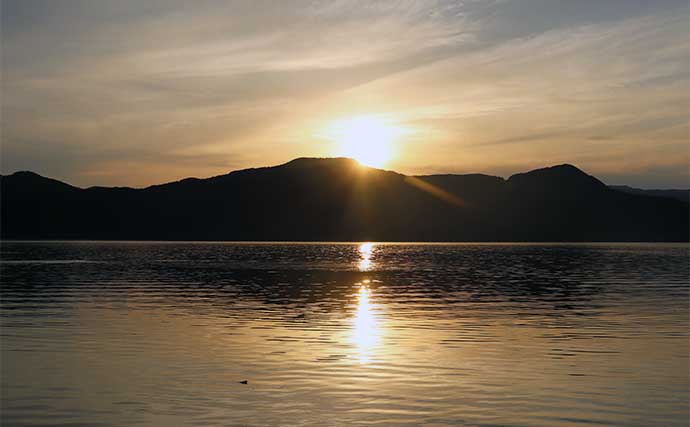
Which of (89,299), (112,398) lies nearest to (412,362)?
(112,398)

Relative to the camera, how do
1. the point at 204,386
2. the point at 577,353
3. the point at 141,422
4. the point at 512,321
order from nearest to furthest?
1. the point at 141,422
2. the point at 204,386
3. the point at 577,353
4. the point at 512,321

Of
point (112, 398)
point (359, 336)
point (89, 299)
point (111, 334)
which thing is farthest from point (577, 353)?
point (89, 299)

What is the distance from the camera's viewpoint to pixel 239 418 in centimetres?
2044

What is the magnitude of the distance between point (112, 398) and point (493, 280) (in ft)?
206

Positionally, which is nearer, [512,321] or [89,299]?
[512,321]

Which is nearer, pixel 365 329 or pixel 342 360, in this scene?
pixel 342 360

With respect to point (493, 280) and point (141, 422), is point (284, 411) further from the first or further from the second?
point (493, 280)

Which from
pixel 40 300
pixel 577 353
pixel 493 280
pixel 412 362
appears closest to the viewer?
pixel 412 362

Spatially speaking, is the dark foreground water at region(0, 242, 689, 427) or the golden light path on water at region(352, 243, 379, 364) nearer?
the dark foreground water at region(0, 242, 689, 427)

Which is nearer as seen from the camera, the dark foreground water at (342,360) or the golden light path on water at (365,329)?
the dark foreground water at (342,360)

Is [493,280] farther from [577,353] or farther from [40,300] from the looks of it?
[577,353]

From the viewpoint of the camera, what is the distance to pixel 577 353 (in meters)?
31.5

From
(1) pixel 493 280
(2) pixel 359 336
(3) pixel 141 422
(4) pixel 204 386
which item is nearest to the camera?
(3) pixel 141 422

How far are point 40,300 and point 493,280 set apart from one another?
145 feet
